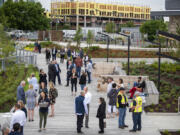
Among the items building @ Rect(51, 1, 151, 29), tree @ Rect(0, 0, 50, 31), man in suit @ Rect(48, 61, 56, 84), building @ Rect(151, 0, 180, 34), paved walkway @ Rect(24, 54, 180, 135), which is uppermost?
building @ Rect(51, 1, 151, 29)

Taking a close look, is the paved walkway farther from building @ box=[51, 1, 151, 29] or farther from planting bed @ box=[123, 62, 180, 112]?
building @ box=[51, 1, 151, 29]

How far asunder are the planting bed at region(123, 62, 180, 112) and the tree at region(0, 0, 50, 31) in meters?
38.0

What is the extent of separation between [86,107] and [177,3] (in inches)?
1032

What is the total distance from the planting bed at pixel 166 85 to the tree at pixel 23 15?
1498 inches

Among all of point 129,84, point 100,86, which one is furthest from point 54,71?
point 129,84

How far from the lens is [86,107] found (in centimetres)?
1330

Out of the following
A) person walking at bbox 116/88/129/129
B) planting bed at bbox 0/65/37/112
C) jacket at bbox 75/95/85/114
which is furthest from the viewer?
planting bed at bbox 0/65/37/112

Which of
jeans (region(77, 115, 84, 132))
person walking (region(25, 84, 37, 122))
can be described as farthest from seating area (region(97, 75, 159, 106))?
person walking (region(25, 84, 37, 122))

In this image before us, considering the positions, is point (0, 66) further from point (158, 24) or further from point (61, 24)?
point (61, 24)

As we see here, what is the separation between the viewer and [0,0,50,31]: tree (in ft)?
209

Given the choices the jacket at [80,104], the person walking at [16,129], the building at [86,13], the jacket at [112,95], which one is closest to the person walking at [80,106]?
the jacket at [80,104]

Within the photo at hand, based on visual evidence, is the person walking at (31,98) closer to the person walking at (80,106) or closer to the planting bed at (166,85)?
the person walking at (80,106)

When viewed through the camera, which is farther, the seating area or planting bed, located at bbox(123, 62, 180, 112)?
the seating area

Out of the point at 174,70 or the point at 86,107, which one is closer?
the point at 86,107
